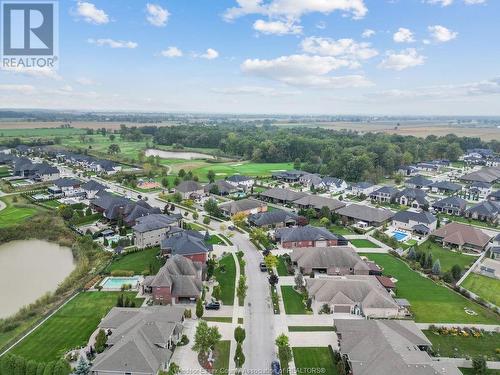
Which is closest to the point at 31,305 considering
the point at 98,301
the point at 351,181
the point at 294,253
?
the point at 98,301

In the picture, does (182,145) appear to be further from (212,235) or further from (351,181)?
(212,235)

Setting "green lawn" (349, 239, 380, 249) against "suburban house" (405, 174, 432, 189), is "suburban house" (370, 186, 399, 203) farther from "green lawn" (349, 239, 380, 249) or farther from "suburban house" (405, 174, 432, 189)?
"green lawn" (349, 239, 380, 249)

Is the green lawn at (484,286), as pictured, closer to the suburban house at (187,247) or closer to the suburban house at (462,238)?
the suburban house at (462,238)

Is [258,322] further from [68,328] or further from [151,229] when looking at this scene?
[151,229]

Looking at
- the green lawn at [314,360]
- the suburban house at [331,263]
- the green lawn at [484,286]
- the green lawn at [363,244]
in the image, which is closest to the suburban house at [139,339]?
the green lawn at [314,360]

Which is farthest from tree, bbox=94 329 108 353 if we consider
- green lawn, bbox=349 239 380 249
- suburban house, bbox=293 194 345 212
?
suburban house, bbox=293 194 345 212
